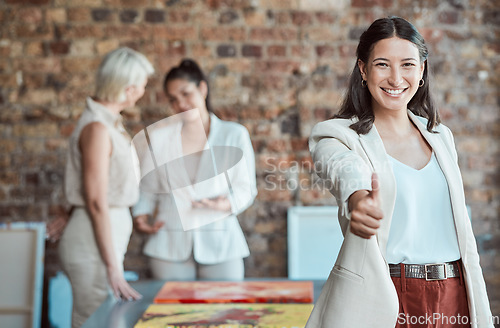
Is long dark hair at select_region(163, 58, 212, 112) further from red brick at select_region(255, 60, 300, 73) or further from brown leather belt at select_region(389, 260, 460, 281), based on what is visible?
brown leather belt at select_region(389, 260, 460, 281)

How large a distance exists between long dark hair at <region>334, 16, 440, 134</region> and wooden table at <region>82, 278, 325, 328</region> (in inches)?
28.1

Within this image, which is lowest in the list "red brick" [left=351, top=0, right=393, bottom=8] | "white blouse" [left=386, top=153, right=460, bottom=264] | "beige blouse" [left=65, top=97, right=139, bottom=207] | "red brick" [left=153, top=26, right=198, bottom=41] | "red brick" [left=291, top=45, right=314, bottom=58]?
"white blouse" [left=386, top=153, right=460, bottom=264]

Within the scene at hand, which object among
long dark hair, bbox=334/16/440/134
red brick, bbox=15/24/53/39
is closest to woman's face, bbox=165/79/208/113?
red brick, bbox=15/24/53/39

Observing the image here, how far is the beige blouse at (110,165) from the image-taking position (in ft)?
6.73

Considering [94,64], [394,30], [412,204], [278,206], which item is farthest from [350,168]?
[94,64]

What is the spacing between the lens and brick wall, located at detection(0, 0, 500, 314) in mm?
3105

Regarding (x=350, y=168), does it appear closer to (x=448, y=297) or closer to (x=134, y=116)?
(x=448, y=297)

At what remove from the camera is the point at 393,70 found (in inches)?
43.8

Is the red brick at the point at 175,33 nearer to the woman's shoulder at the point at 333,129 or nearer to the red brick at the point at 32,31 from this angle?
the red brick at the point at 32,31

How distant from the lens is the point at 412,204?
1132 millimetres

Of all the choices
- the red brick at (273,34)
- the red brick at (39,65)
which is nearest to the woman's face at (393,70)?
the red brick at (273,34)

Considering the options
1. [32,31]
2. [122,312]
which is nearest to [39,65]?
[32,31]

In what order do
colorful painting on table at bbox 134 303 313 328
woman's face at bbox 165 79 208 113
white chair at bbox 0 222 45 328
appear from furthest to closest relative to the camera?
white chair at bbox 0 222 45 328 < woman's face at bbox 165 79 208 113 < colorful painting on table at bbox 134 303 313 328

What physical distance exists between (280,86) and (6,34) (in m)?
1.58
